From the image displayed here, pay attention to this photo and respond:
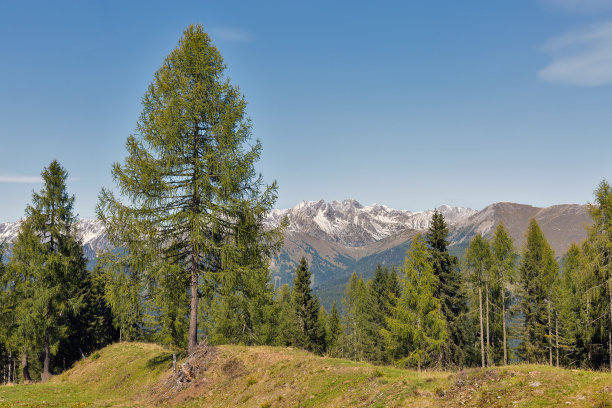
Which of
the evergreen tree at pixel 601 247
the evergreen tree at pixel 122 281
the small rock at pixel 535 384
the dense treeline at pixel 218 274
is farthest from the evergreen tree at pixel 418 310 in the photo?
the evergreen tree at pixel 122 281

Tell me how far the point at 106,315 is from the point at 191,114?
1571 inches

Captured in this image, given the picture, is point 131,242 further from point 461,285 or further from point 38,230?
point 461,285

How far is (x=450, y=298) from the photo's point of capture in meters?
33.8

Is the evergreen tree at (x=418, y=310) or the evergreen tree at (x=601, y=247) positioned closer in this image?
the evergreen tree at (x=601, y=247)

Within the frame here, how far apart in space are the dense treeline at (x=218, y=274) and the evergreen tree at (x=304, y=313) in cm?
18

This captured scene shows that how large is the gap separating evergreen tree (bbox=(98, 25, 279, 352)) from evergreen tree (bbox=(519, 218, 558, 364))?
105 feet

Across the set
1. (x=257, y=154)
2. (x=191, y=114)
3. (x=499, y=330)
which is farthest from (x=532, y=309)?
(x=191, y=114)

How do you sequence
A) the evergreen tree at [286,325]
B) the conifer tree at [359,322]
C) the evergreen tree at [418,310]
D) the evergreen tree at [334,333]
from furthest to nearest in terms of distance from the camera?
the evergreen tree at [334,333] → the conifer tree at [359,322] → the evergreen tree at [286,325] → the evergreen tree at [418,310]

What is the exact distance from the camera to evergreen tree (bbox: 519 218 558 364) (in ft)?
123

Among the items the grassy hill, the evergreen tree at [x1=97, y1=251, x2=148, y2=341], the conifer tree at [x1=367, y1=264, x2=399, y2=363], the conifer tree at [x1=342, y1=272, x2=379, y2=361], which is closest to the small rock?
the grassy hill

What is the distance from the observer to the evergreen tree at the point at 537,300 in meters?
37.6

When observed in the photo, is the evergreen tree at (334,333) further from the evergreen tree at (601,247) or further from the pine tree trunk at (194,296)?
the pine tree trunk at (194,296)

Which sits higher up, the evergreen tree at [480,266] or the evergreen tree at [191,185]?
the evergreen tree at [191,185]

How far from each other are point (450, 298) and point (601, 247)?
476 inches
